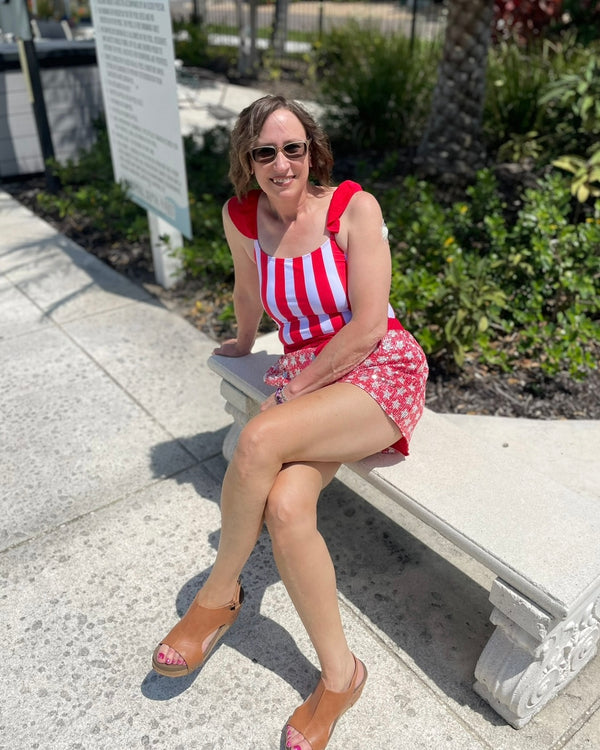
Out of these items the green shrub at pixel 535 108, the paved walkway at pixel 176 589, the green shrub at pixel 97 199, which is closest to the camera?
the paved walkway at pixel 176 589

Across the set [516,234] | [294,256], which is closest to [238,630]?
[294,256]

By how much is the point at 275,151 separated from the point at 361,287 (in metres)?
0.50

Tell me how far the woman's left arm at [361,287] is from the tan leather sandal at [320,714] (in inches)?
37.5

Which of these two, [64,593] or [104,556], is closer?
[64,593]

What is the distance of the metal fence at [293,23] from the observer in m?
12.5

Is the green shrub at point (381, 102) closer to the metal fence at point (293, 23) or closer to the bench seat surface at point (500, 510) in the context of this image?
the metal fence at point (293, 23)

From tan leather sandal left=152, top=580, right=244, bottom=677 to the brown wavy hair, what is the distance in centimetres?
138

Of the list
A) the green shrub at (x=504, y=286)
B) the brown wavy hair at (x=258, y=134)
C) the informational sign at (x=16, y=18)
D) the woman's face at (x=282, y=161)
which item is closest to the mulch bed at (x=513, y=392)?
the green shrub at (x=504, y=286)

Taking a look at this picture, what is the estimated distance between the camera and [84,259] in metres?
5.38

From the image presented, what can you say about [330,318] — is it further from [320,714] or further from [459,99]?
[459,99]

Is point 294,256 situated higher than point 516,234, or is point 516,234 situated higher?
point 294,256

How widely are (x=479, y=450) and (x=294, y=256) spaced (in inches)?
36.5

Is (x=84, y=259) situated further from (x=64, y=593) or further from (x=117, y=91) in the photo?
(x=64, y=593)

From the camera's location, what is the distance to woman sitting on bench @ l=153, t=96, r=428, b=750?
203cm
